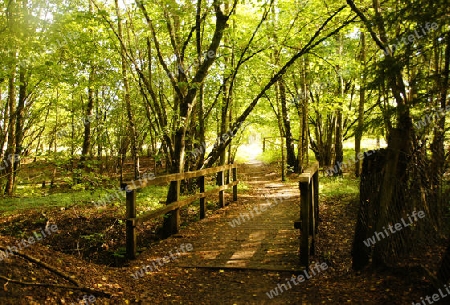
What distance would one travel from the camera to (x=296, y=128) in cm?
2323

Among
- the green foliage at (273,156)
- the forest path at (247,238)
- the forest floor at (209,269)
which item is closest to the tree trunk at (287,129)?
the green foliage at (273,156)

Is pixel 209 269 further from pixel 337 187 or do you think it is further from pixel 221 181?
pixel 337 187

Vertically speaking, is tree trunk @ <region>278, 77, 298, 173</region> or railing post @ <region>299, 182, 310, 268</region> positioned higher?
tree trunk @ <region>278, 77, 298, 173</region>

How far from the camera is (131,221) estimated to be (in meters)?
5.72

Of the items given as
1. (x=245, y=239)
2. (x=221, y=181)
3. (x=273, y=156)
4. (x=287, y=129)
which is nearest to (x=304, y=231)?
(x=245, y=239)

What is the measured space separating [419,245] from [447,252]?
130 centimetres

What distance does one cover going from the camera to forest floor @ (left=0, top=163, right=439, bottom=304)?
3.80 metres

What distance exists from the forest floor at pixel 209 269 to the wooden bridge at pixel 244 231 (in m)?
0.02

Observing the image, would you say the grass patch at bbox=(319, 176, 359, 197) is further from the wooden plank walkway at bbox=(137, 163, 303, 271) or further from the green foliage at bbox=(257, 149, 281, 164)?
the green foliage at bbox=(257, 149, 281, 164)

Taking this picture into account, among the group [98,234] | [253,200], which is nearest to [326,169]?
[253,200]

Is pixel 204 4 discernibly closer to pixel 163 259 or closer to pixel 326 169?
pixel 163 259

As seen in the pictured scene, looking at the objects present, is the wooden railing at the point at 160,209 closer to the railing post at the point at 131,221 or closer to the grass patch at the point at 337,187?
the railing post at the point at 131,221

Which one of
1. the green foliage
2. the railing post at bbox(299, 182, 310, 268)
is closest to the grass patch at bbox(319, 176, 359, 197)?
the railing post at bbox(299, 182, 310, 268)

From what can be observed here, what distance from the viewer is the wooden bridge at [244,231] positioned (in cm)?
527
